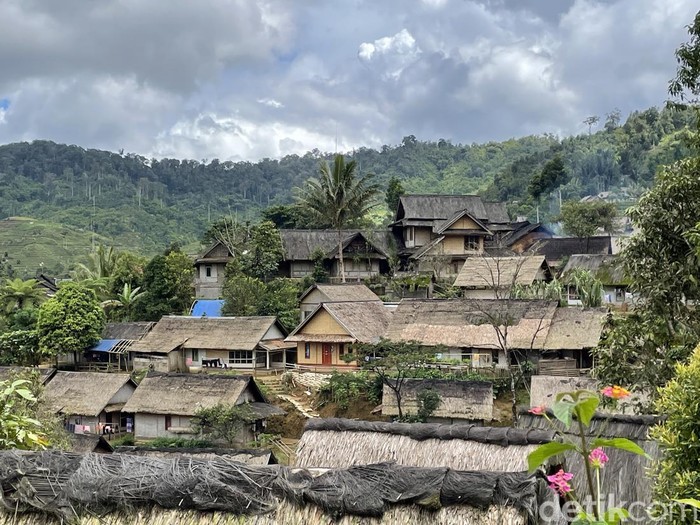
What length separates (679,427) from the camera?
3926mm

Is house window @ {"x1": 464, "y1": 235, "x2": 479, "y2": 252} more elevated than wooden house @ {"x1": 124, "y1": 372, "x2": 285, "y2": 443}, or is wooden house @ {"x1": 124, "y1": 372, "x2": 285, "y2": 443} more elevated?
house window @ {"x1": 464, "y1": 235, "x2": 479, "y2": 252}

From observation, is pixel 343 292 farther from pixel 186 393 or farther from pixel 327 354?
pixel 186 393

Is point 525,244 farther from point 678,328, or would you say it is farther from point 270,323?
point 678,328

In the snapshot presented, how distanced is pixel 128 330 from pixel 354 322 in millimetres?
10636

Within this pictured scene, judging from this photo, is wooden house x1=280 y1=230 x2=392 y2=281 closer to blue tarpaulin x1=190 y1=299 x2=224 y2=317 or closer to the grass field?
blue tarpaulin x1=190 y1=299 x2=224 y2=317

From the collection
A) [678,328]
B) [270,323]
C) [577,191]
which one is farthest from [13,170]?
[678,328]

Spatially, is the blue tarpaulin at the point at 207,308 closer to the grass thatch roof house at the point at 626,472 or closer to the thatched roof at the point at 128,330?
the thatched roof at the point at 128,330

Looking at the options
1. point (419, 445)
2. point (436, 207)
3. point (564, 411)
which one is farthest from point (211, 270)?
point (564, 411)

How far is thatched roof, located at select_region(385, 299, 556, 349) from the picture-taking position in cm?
2566

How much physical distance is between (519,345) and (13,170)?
3894 inches

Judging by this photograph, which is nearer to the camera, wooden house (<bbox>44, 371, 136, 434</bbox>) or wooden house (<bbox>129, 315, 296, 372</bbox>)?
wooden house (<bbox>44, 371, 136, 434</bbox>)

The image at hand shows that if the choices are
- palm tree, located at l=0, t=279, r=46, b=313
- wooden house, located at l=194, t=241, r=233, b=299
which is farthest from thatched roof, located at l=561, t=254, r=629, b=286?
palm tree, located at l=0, t=279, r=46, b=313

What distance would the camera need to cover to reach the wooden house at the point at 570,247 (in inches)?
1625

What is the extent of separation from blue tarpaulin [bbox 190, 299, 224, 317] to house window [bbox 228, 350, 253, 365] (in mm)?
4730
